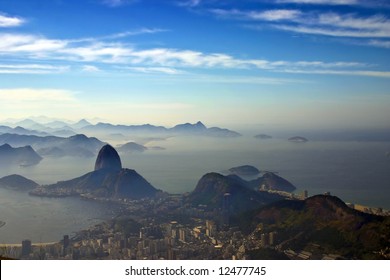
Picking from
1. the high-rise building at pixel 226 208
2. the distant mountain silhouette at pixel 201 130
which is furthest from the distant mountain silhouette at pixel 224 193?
the distant mountain silhouette at pixel 201 130

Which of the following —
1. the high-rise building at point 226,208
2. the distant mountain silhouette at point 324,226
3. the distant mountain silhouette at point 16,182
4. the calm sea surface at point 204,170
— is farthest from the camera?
the distant mountain silhouette at point 16,182

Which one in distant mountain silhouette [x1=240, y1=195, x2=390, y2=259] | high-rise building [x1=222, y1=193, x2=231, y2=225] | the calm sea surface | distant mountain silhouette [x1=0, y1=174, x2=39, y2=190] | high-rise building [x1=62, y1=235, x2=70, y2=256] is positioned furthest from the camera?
distant mountain silhouette [x1=0, y1=174, x2=39, y2=190]

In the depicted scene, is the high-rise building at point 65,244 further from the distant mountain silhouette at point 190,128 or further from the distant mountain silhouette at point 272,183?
the distant mountain silhouette at point 272,183

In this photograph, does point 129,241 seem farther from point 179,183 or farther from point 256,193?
point 256,193

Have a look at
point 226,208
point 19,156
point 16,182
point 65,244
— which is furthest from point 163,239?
point 19,156

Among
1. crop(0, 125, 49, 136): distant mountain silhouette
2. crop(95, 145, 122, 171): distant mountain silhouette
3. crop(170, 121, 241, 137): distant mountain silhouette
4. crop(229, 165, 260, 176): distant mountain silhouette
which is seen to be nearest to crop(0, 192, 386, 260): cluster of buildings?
crop(229, 165, 260, 176): distant mountain silhouette

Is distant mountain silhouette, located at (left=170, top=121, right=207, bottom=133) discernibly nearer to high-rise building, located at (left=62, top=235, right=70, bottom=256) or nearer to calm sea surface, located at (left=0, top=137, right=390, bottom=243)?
calm sea surface, located at (left=0, top=137, right=390, bottom=243)
